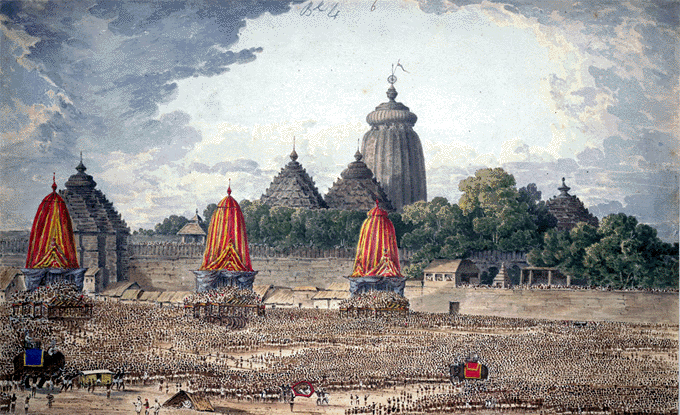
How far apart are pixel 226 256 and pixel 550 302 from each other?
9769 mm

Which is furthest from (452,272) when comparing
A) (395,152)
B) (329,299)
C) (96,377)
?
(96,377)

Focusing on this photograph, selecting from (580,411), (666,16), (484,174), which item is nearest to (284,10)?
(484,174)

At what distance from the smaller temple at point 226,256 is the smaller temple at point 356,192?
3.52m

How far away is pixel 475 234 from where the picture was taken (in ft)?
117

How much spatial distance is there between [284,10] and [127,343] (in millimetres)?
8884

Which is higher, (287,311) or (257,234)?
(257,234)

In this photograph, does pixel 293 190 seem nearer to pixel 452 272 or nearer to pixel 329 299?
pixel 329 299

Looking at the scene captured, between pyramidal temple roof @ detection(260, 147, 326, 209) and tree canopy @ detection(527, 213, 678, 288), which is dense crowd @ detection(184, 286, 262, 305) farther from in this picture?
tree canopy @ detection(527, 213, 678, 288)

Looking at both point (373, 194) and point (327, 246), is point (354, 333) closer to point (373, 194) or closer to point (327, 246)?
point (327, 246)

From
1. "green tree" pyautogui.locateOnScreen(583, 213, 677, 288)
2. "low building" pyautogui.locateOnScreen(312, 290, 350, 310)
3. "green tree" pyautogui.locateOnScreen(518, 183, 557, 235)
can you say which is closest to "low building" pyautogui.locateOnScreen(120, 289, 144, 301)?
"low building" pyautogui.locateOnScreen(312, 290, 350, 310)

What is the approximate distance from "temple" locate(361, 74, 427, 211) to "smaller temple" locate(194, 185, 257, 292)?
4439mm

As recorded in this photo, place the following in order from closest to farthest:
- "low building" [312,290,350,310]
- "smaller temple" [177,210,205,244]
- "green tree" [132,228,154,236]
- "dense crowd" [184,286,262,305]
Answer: "dense crowd" [184,286,262,305]
"green tree" [132,228,154,236]
"smaller temple" [177,210,205,244]
"low building" [312,290,350,310]

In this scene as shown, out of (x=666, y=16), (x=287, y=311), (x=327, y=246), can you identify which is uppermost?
(x=666, y=16)

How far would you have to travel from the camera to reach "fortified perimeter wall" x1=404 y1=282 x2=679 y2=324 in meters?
30.2
